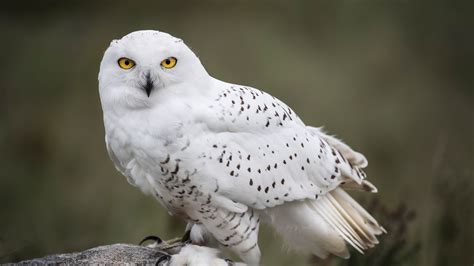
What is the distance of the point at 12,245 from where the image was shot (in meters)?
2.93

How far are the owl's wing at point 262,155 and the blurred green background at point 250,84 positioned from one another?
87 centimetres

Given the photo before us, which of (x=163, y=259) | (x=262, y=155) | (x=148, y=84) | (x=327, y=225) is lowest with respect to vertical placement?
(x=163, y=259)

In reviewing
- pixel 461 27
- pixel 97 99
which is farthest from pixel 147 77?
pixel 461 27

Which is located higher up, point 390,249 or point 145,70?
point 145,70

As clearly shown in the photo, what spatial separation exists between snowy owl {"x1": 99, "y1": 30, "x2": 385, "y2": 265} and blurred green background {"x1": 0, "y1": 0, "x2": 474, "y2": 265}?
2.63ft

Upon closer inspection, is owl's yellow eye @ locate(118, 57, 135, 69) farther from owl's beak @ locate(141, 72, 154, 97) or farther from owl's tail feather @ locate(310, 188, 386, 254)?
owl's tail feather @ locate(310, 188, 386, 254)

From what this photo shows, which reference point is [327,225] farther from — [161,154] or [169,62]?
[169,62]

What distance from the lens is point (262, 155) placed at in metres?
2.56

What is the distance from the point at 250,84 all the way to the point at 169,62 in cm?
241

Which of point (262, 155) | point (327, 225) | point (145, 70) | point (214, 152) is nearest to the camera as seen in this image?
point (145, 70)

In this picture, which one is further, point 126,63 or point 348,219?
point 348,219

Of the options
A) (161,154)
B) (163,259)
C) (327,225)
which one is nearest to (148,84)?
(161,154)

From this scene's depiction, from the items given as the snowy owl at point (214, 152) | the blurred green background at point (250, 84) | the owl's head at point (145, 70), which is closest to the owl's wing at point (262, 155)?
the snowy owl at point (214, 152)

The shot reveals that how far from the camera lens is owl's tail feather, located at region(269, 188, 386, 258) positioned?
8.92 feet
